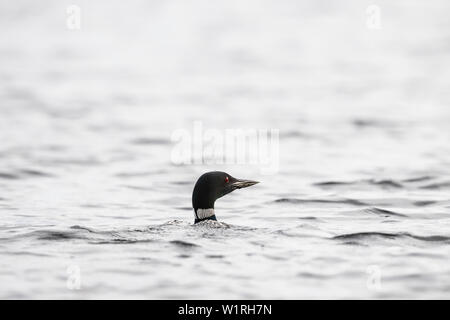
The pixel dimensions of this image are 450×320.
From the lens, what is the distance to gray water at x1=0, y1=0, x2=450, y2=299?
29.9ft

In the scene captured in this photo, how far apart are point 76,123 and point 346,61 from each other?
10.8 meters

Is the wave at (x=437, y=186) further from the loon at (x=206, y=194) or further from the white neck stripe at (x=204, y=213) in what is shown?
the white neck stripe at (x=204, y=213)

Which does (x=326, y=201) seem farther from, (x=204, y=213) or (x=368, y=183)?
(x=204, y=213)

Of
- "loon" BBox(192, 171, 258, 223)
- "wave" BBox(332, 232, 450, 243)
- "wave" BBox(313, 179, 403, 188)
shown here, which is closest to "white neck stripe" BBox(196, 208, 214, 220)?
"loon" BBox(192, 171, 258, 223)

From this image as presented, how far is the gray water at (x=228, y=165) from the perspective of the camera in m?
9.10

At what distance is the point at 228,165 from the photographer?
16.4 meters

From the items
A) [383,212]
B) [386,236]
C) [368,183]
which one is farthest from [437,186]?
[386,236]

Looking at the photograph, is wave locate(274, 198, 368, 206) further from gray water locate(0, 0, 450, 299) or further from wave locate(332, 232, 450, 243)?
wave locate(332, 232, 450, 243)

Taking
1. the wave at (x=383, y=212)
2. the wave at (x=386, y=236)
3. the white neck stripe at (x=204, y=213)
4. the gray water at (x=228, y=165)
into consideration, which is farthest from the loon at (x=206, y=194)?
the wave at (x=383, y=212)

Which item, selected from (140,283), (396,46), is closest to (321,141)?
(140,283)

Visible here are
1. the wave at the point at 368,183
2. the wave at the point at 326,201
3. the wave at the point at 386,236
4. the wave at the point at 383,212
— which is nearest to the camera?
the wave at the point at 386,236

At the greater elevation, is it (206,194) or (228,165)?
(206,194)

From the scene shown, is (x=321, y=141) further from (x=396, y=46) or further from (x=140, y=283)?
(x=396, y=46)

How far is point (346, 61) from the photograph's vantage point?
28766 mm
